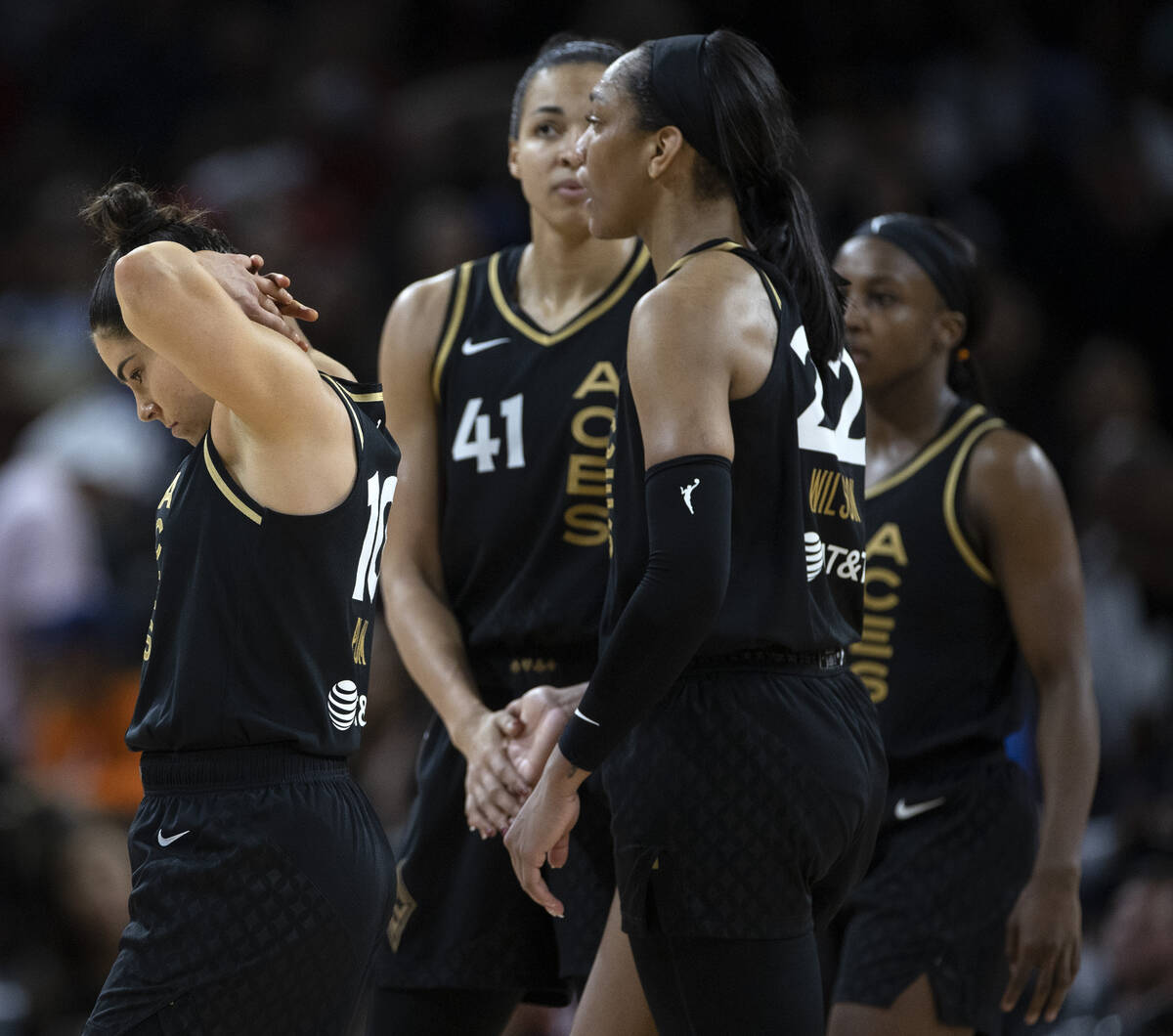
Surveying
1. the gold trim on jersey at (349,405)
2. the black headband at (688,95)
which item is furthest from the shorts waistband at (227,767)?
the black headband at (688,95)

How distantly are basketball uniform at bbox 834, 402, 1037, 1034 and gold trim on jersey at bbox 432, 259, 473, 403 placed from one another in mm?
1026

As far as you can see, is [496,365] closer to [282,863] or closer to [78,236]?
[282,863]

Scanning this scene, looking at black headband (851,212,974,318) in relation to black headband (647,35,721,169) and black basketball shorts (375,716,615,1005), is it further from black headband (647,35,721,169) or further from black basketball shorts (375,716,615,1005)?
black basketball shorts (375,716,615,1005)

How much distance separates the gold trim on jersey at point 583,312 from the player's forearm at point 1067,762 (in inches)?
51.0

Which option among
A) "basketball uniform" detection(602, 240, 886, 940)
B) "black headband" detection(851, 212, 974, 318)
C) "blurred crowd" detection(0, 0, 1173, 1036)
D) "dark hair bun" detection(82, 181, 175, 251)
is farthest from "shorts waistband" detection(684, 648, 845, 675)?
"blurred crowd" detection(0, 0, 1173, 1036)

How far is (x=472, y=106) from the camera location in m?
9.38

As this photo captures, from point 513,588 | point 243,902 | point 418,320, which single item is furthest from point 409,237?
point 243,902

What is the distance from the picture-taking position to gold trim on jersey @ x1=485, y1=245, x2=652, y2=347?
12.3 ft

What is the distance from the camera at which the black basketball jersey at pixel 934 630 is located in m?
3.82

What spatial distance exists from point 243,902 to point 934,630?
1.81m

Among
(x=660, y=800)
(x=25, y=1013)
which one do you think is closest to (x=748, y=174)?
(x=660, y=800)

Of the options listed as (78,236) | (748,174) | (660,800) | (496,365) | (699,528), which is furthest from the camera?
(78,236)

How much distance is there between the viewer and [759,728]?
2.84 metres

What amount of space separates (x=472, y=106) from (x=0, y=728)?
430 cm
